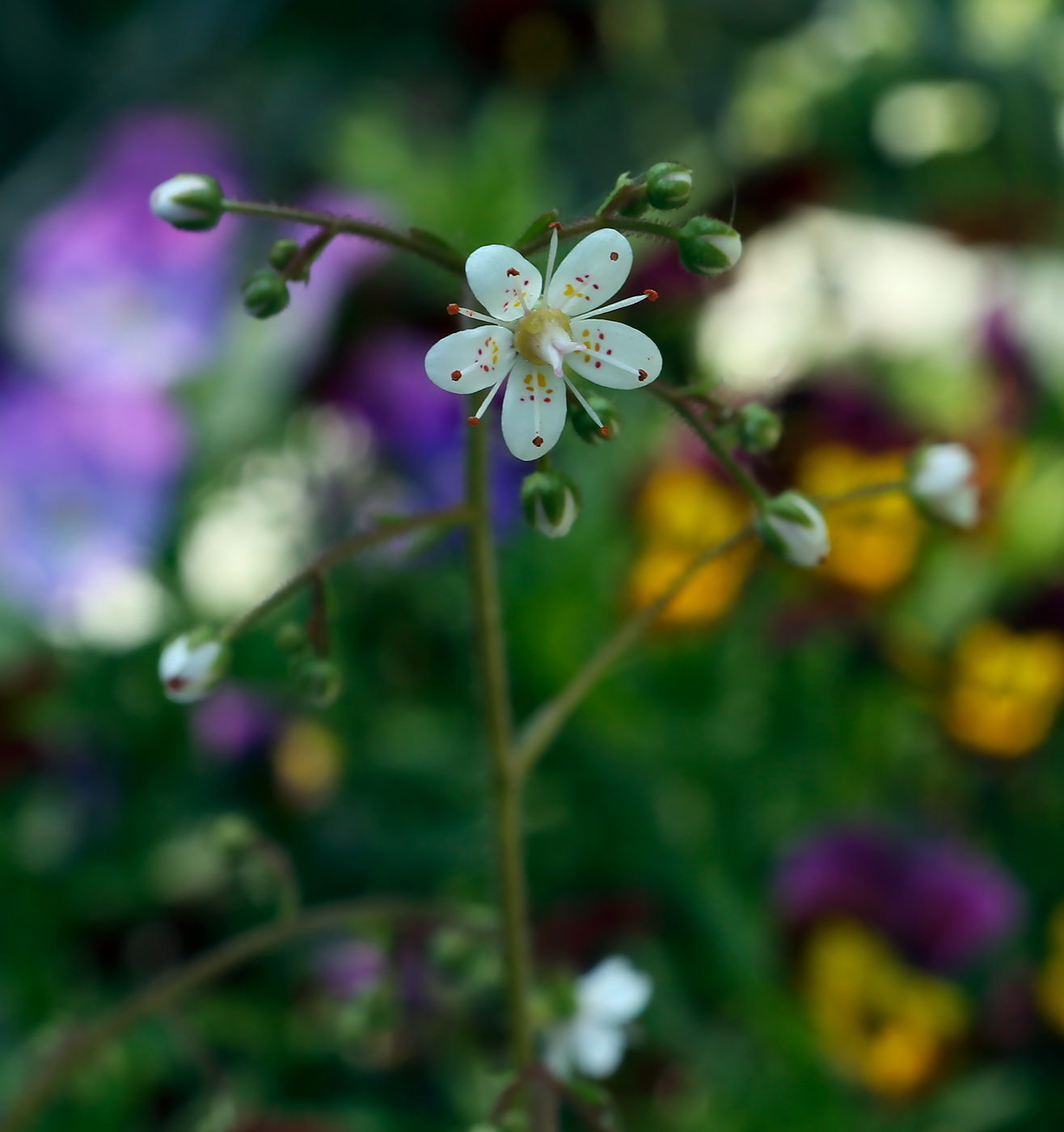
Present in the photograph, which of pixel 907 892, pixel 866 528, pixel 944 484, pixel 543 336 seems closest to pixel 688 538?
pixel 866 528

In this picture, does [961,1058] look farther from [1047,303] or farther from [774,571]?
[1047,303]

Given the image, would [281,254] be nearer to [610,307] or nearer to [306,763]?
[610,307]

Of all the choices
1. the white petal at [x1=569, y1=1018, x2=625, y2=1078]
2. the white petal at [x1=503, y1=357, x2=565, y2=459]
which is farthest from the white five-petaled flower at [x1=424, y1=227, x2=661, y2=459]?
the white petal at [x1=569, y1=1018, x2=625, y2=1078]

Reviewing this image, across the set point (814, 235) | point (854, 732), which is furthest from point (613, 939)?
point (814, 235)

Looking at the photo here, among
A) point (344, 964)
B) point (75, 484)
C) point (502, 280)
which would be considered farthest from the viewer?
point (75, 484)

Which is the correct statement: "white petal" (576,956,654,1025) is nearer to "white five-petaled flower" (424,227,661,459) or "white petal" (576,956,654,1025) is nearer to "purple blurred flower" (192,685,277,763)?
"white five-petaled flower" (424,227,661,459)

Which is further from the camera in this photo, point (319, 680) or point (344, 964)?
point (344, 964)
